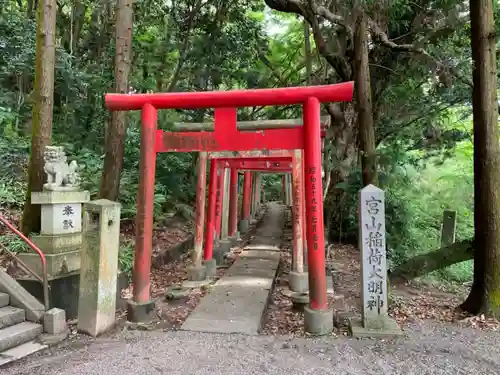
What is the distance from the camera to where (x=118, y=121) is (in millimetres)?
7816

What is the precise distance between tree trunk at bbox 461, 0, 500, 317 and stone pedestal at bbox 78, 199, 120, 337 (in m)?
4.97

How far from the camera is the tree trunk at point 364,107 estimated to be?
5.86m

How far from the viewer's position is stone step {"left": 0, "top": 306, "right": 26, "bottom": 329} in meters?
4.89

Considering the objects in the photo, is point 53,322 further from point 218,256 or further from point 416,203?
point 416,203

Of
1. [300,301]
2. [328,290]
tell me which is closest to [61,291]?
[300,301]

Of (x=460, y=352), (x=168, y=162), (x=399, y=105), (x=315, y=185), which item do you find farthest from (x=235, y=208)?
(x=460, y=352)

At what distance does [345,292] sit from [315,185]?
352cm

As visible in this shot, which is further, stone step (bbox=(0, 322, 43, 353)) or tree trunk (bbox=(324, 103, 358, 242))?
tree trunk (bbox=(324, 103, 358, 242))

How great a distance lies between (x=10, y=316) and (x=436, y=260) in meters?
6.65

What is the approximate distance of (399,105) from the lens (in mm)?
11625

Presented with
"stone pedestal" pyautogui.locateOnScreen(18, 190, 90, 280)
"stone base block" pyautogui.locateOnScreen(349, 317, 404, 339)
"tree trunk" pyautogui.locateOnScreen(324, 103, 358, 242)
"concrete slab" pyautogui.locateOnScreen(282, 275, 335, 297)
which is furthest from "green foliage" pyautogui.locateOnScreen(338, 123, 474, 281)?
"stone pedestal" pyautogui.locateOnScreen(18, 190, 90, 280)

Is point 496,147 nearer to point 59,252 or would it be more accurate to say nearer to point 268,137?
point 268,137

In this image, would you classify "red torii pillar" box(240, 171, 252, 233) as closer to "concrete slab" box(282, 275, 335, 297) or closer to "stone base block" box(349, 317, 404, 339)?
"concrete slab" box(282, 275, 335, 297)

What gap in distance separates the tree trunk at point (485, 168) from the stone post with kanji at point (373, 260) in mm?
1580
